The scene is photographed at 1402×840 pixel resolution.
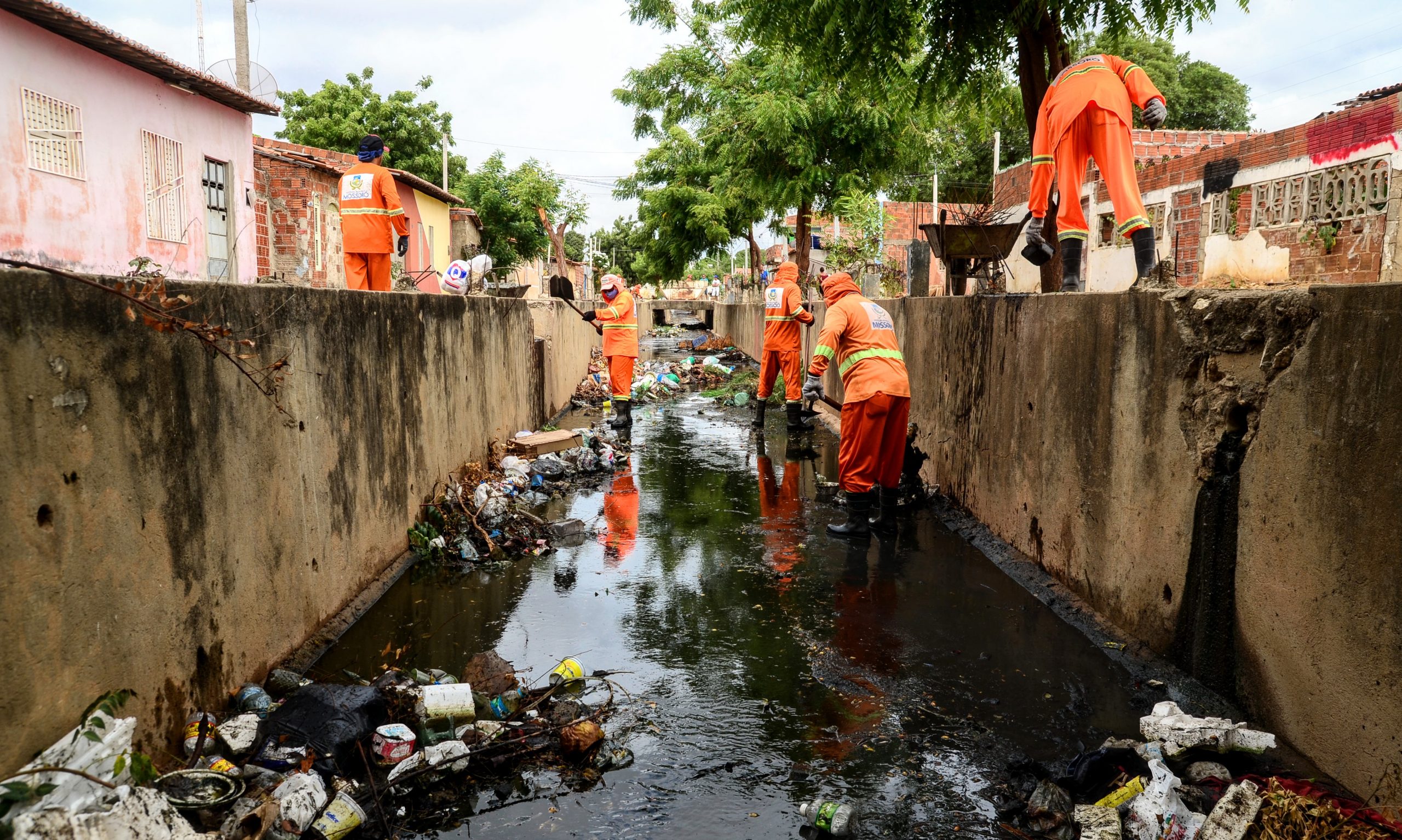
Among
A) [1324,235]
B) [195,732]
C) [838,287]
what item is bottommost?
[195,732]

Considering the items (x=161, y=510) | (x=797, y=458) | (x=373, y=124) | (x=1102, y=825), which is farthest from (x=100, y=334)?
(x=373, y=124)

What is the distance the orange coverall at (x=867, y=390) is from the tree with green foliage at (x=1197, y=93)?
1182 inches

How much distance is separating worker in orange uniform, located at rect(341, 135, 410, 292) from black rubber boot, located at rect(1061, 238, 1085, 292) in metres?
5.12

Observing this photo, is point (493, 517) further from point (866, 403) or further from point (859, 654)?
point (859, 654)

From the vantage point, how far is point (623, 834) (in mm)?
2727

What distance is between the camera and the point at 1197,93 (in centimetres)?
3192

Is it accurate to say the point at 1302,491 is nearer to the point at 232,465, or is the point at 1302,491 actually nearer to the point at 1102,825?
the point at 1102,825

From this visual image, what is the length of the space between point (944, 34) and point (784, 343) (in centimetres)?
502

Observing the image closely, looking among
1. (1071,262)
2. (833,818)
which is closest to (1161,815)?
(833,818)

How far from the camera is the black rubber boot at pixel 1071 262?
5402mm

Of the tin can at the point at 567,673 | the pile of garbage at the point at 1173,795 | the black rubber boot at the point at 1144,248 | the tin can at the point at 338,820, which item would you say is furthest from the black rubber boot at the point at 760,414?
the tin can at the point at 338,820

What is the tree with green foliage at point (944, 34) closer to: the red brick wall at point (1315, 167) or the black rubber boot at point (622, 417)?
the red brick wall at point (1315, 167)

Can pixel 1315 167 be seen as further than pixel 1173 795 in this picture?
Yes

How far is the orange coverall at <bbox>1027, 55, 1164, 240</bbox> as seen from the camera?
5035 mm
